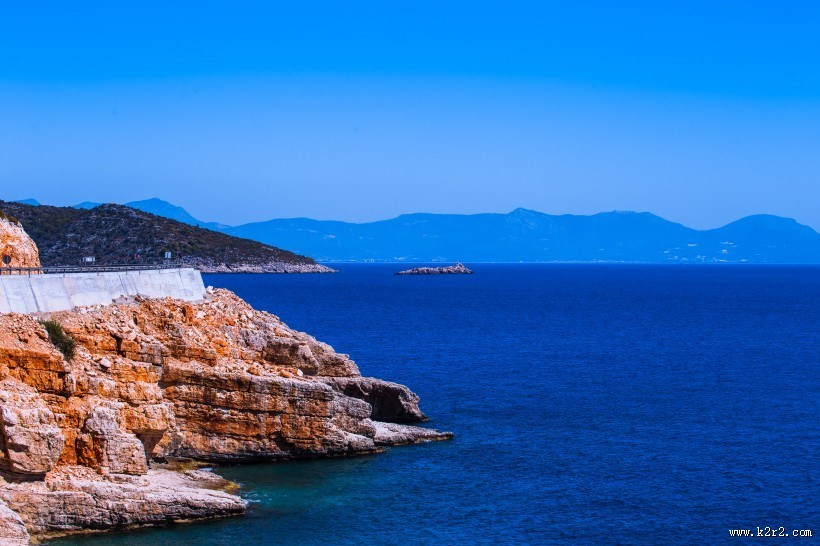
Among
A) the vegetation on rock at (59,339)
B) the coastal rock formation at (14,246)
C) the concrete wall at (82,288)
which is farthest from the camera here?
the coastal rock formation at (14,246)

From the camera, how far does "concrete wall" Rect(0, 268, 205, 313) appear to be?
90.5 feet

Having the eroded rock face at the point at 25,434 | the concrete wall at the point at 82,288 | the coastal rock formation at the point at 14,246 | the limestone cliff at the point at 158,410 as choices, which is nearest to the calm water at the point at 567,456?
the limestone cliff at the point at 158,410

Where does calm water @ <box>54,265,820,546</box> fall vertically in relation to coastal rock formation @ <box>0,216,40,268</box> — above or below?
below

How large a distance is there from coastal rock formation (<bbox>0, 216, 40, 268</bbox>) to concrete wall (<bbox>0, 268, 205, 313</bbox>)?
7885 mm

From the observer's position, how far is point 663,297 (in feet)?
497

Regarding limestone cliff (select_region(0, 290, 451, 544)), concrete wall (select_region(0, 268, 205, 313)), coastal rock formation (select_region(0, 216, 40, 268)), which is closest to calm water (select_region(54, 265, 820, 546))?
limestone cliff (select_region(0, 290, 451, 544))

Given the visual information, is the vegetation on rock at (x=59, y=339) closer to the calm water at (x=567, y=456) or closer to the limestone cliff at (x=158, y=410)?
the limestone cliff at (x=158, y=410)

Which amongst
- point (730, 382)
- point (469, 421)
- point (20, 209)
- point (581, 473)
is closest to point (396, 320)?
point (730, 382)

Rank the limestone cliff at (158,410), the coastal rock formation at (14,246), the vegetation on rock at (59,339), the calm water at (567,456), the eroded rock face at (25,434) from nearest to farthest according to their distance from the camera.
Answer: the eroded rock face at (25,434) < the limestone cliff at (158,410) < the vegetation on rock at (59,339) < the calm water at (567,456) < the coastal rock formation at (14,246)

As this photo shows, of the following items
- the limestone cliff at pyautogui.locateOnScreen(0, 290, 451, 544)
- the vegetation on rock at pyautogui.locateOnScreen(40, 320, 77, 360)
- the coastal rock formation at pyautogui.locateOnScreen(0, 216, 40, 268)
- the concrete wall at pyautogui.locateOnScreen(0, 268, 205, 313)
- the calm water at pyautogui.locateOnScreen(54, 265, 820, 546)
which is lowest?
the calm water at pyautogui.locateOnScreen(54, 265, 820, 546)

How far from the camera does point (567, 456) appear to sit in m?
35.7

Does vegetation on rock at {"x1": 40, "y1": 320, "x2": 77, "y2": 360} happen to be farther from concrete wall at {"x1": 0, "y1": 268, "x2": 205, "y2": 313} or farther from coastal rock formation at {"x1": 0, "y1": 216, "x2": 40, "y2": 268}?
coastal rock formation at {"x1": 0, "y1": 216, "x2": 40, "y2": 268}

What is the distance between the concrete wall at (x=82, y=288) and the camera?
27.6 m

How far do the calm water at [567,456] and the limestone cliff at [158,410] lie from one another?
884mm
